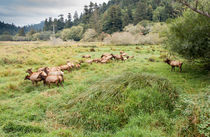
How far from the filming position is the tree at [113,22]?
207 feet

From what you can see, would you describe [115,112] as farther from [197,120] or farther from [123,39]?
[123,39]

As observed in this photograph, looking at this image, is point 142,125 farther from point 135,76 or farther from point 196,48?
point 196,48

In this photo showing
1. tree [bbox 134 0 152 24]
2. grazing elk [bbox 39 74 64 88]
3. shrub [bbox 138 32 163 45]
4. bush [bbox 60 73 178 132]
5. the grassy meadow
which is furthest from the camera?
tree [bbox 134 0 152 24]

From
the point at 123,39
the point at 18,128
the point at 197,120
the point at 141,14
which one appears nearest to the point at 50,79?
the point at 18,128

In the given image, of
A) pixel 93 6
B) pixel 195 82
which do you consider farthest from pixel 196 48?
pixel 93 6

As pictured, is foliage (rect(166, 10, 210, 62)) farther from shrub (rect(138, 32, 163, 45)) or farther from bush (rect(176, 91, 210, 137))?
shrub (rect(138, 32, 163, 45))

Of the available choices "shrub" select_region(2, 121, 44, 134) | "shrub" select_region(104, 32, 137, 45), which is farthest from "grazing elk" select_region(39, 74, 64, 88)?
"shrub" select_region(104, 32, 137, 45)

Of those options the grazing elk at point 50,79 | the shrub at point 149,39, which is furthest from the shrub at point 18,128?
the shrub at point 149,39

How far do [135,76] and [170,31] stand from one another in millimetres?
5368

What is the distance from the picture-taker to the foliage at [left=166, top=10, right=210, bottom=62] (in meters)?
8.10

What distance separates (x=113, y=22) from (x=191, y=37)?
5719 centimetres

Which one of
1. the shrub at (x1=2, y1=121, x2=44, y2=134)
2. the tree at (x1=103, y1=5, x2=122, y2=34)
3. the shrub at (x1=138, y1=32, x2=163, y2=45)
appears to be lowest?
the shrub at (x1=2, y1=121, x2=44, y2=134)

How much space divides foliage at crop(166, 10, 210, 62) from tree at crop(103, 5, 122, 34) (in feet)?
181

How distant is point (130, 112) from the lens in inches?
191
